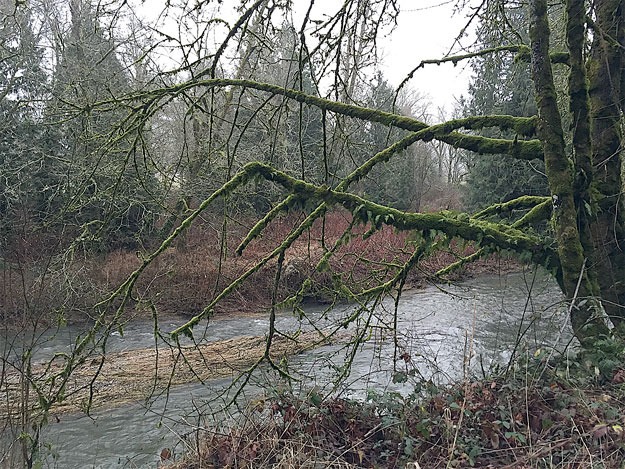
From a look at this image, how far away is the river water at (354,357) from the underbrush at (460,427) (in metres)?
0.25

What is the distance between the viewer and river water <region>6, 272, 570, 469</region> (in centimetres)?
498

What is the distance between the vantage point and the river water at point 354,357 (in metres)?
4.98

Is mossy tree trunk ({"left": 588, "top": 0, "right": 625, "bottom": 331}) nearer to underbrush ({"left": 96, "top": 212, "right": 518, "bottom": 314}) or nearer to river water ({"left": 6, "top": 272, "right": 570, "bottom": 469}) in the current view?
river water ({"left": 6, "top": 272, "right": 570, "bottom": 469})

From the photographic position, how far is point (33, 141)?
14344mm

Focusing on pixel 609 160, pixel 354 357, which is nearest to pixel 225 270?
pixel 354 357

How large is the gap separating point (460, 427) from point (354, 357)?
14.3 ft

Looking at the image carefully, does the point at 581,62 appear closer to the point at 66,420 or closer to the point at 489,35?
the point at 489,35

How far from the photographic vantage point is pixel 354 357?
7.96 meters

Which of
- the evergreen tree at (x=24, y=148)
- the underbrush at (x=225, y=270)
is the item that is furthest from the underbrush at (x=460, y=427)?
the evergreen tree at (x=24, y=148)

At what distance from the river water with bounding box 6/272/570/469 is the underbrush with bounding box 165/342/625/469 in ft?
0.83

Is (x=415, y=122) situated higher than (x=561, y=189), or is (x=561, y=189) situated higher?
(x=415, y=122)

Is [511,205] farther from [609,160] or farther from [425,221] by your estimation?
[425,221]

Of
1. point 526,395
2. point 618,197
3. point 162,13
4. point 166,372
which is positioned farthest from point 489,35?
point 166,372

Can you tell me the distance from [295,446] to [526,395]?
1.97 m
